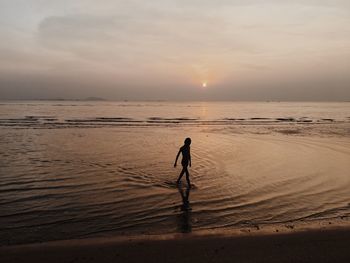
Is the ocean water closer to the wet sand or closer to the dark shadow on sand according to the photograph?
the dark shadow on sand

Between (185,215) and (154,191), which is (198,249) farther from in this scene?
(154,191)

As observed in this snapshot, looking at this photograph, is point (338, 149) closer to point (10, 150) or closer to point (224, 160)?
point (224, 160)

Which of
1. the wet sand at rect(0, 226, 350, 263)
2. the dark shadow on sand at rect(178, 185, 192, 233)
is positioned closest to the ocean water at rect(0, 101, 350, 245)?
the dark shadow on sand at rect(178, 185, 192, 233)

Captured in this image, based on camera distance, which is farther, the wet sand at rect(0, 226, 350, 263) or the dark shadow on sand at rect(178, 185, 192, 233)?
the dark shadow on sand at rect(178, 185, 192, 233)

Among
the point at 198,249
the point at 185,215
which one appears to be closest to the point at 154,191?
the point at 185,215

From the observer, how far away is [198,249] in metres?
7.50

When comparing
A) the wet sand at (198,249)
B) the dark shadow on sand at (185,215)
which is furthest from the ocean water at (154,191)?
the wet sand at (198,249)

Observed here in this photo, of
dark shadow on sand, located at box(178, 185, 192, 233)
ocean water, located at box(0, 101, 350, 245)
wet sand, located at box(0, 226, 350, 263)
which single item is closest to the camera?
wet sand, located at box(0, 226, 350, 263)

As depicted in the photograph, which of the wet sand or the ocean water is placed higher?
the wet sand

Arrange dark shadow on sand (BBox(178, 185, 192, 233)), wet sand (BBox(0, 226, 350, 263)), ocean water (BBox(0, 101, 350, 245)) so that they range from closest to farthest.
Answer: wet sand (BBox(0, 226, 350, 263)), dark shadow on sand (BBox(178, 185, 192, 233)), ocean water (BBox(0, 101, 350, 245))

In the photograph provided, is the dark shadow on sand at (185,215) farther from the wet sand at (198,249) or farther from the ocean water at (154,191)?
the wet sand at (198,249)

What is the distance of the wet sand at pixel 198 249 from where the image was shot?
704 cm

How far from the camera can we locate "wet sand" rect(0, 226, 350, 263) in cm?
704

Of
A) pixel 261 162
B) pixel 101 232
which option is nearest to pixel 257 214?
pixel 101 232
